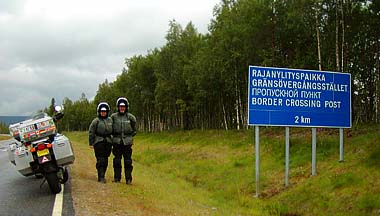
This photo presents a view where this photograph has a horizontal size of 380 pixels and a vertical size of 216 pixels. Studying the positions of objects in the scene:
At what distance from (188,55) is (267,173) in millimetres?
32021

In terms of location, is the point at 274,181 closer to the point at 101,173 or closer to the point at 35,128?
the point at 101,173

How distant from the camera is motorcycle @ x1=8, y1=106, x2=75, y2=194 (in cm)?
935

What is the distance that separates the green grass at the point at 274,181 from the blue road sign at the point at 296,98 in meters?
1.51

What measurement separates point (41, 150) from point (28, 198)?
1.05 metres

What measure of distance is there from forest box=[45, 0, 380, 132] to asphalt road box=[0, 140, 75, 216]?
1670cm

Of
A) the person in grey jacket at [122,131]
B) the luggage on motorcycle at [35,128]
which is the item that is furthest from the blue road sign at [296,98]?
the luggage on motorcycle at [35,128]

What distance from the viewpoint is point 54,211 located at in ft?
25.3

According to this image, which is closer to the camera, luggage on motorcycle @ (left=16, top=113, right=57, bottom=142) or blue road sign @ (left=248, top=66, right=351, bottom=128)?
luggage on motorcycle @ (left=16, top=113, right=57, bottom=142)

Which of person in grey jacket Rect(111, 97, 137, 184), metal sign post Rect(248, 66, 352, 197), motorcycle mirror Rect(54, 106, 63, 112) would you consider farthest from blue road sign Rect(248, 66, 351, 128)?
motorcycle mirror Rect(54, 106, 63, 112)

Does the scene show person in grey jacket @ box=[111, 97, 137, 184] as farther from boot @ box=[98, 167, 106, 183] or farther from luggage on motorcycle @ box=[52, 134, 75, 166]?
luggage on motorcycle @ box=[52, 134, 75, 166]

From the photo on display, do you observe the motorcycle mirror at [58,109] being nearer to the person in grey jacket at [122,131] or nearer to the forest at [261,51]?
the person in grey jacket at [122,131]

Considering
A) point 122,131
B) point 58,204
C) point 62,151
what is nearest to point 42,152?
point 62,151

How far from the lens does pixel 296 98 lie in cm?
1502

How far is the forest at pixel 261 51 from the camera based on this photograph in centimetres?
2486
